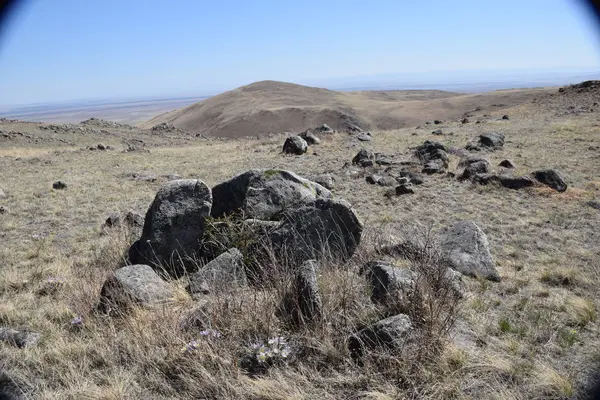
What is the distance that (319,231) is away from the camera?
5285mm

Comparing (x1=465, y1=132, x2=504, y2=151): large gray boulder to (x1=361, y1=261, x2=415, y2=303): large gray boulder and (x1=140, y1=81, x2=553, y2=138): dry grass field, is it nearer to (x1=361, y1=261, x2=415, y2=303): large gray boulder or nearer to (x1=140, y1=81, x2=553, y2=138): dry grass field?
(x1=361, y1=261, x2=415, y2=303): large gray boulder

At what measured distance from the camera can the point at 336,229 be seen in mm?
5309

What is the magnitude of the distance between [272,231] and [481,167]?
31.5 feet

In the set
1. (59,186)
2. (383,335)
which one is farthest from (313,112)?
(383,335)

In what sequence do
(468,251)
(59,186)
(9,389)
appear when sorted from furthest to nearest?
(59,186) < (468,251) < (9,389)

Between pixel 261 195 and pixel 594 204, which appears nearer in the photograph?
pixel 261 195

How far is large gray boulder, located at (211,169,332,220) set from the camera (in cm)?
600

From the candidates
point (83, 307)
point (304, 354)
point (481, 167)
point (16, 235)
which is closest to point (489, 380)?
point (304, 354)

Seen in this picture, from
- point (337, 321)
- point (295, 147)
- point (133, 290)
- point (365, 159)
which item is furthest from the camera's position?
point (295, 147)

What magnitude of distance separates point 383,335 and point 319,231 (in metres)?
2.19

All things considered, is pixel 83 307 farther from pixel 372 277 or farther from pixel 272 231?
pixel 372 277

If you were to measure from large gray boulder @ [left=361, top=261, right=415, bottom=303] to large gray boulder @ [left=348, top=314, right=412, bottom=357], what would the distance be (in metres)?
0.43

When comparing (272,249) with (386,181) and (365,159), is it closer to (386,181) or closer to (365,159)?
(386,181)

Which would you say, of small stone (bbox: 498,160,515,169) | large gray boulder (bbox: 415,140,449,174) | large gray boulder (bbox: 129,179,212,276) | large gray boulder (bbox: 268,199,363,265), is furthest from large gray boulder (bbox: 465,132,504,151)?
large gray boulder (bbox: 129,179,212,276)
